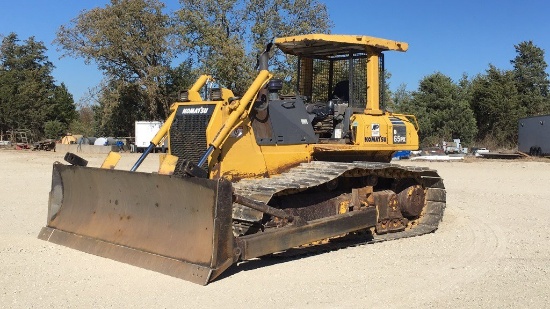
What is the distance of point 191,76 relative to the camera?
1511 inches

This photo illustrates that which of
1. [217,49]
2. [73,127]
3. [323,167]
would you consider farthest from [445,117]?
[323,167]

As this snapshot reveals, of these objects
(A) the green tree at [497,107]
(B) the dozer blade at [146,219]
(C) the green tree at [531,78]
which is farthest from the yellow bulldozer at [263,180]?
(C) the green tree at [531,78]

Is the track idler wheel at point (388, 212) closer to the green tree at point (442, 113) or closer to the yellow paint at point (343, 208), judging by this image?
the yellow paint at point (343, 208)

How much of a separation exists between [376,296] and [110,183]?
11.9ft

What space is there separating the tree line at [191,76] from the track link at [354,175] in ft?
60.4

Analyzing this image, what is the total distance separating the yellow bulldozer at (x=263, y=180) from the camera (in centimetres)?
629

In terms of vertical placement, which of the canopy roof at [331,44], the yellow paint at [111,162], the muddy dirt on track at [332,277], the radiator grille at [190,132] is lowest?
the muddy dirt on track at [332,277]

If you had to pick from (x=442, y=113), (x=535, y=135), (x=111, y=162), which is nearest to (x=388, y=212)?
(x=111, y=162)

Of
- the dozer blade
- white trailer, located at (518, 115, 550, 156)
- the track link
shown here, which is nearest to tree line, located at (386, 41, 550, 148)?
white trailer, located at (518, 115, 550, 156)

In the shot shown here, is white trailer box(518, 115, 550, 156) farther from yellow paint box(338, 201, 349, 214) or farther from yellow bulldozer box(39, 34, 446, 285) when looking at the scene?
yellow paint box(338, 201, 349, 214)

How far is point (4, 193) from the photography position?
47.8ft

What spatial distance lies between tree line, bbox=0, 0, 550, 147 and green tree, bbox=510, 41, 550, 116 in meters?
0.09

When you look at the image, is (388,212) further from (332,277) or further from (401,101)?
(401,101)

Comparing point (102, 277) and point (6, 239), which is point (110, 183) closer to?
point (102, 277)
